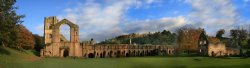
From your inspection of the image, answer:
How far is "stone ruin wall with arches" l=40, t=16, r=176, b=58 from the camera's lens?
88.3 meters

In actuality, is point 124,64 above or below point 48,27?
below

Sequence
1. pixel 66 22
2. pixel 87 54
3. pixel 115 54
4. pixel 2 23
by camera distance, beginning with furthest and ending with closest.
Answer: pixel 115 54 → pixel 87 54 → pixel 66 22 → pixel 2 23

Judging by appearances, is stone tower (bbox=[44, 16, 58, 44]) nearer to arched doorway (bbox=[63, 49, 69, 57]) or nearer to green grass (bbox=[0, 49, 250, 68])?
arched doorway (bbox=[63, 49, 69, 57])

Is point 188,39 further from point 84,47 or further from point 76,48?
point 76,48

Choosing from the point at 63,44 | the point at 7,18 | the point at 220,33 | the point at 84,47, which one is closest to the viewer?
the point at 7,18

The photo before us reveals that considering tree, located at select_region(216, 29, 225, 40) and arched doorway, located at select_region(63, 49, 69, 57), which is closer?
arched doorway, located at select_region(63, 49, 69, 57)

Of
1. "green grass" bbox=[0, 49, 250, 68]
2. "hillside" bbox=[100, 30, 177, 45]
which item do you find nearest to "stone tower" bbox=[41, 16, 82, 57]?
"green grass" bbox=[0, 49, 250, 68]

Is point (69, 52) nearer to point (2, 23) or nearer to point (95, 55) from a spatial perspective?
point (95, 55)

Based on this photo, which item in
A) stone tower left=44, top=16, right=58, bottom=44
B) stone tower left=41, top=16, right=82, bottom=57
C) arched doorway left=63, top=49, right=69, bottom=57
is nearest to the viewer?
stone tower left=41, top=16, right=82, bottom=57

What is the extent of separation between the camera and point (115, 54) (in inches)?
3991

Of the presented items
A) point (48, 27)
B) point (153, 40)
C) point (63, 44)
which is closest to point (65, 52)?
point (63, 44)

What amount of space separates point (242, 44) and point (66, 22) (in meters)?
36.2

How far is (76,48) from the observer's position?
89.7m

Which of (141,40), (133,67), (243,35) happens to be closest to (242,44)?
(243,35)
